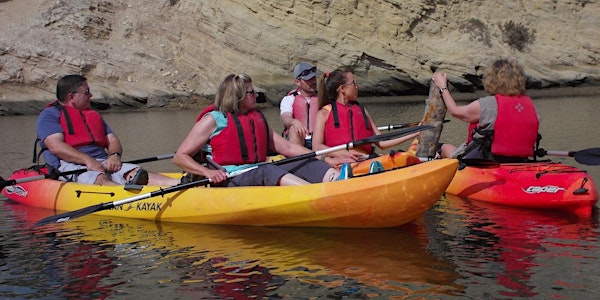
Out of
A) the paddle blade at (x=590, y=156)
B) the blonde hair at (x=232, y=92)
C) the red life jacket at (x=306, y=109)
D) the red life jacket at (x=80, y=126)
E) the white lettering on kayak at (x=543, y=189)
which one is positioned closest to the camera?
the blonde hair at (x=232, y=92)

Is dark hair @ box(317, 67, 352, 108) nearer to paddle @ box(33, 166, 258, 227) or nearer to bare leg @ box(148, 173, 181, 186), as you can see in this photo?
paddle @ box(33, 166, 258, 227)

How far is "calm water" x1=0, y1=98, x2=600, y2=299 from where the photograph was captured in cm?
529

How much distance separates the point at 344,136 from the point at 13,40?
25157mm

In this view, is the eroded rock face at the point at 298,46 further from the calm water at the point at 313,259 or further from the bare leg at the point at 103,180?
the calm water at the point at 313,259

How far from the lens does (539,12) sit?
3142 centimetres

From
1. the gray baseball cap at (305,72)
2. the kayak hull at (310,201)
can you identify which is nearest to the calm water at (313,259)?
the kayak hull at (310,201)

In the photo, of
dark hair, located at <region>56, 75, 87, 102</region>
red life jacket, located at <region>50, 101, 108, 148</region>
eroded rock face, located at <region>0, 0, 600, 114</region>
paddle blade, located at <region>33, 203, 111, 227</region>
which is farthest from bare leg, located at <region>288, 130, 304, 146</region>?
eroded rock face, located at <region>0, 0, 600, 114</region>

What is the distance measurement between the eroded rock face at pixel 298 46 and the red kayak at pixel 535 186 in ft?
64.6

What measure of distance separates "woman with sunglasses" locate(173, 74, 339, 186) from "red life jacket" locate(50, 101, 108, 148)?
6.05 feet

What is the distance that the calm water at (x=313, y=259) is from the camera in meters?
5.29

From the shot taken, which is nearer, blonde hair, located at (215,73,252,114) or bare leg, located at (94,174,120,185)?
blonde hair, located at (215,73,252,114)

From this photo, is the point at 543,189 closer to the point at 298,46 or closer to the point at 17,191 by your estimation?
the point at 17,191

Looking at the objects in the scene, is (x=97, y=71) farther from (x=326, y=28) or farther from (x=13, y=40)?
(x=326, y=28)

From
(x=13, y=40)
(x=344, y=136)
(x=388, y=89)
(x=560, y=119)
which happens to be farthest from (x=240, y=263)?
(x=13, y=40)
